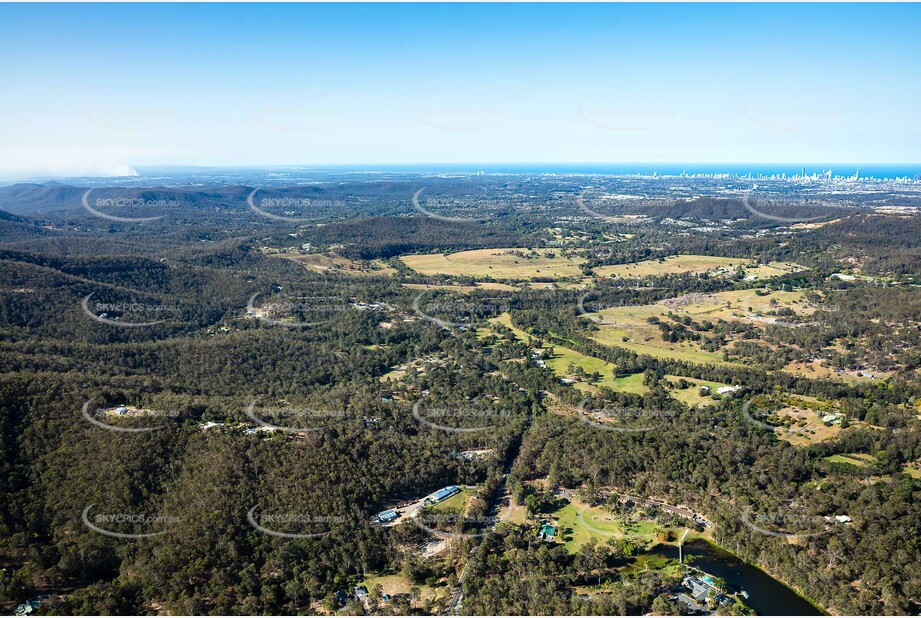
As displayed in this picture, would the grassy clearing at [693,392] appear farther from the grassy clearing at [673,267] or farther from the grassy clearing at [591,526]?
the grassy clearing at [673,267]

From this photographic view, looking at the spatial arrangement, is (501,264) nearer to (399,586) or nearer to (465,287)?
(465,287)

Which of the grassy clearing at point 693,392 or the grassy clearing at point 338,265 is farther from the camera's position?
the grassy clearing at point 338,265

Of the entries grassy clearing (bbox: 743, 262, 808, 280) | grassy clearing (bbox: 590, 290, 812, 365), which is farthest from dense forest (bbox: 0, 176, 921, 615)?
grassy clearing (bbox: 743, 262, 808, 280)

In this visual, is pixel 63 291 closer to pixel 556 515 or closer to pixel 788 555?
pixel 556 515

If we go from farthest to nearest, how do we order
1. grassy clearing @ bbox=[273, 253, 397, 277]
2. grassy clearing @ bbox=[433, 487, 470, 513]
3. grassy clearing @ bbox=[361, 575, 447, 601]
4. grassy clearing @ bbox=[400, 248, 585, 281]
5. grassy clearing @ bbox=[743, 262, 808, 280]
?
grassy clearing @ bbox=[273, 253, 397, 277]
grassy clearing @ bbox=[400, 248, 585, 281]
grassy clearing @ bbox=[743, 262, 808, 280]
grassy clearing @ bbox=[433, 487, 470, 513]
grassy clearing @ bbox=[361, 575, 447, 601]

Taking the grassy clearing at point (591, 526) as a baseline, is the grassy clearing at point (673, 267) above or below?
above

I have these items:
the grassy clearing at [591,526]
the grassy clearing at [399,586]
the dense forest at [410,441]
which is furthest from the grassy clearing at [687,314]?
the grassy clearing at [399,586]

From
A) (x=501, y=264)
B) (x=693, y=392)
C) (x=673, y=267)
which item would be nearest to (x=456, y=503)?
(x=693, y=392)

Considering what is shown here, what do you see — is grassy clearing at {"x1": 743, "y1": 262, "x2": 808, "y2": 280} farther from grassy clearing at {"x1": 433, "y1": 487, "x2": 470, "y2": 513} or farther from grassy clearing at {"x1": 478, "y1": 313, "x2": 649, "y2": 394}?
grassy clearing at {"x1": 433, "y1": 487, "x2": 470, "y2": 513}

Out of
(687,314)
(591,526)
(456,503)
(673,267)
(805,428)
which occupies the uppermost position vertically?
(673,267)
